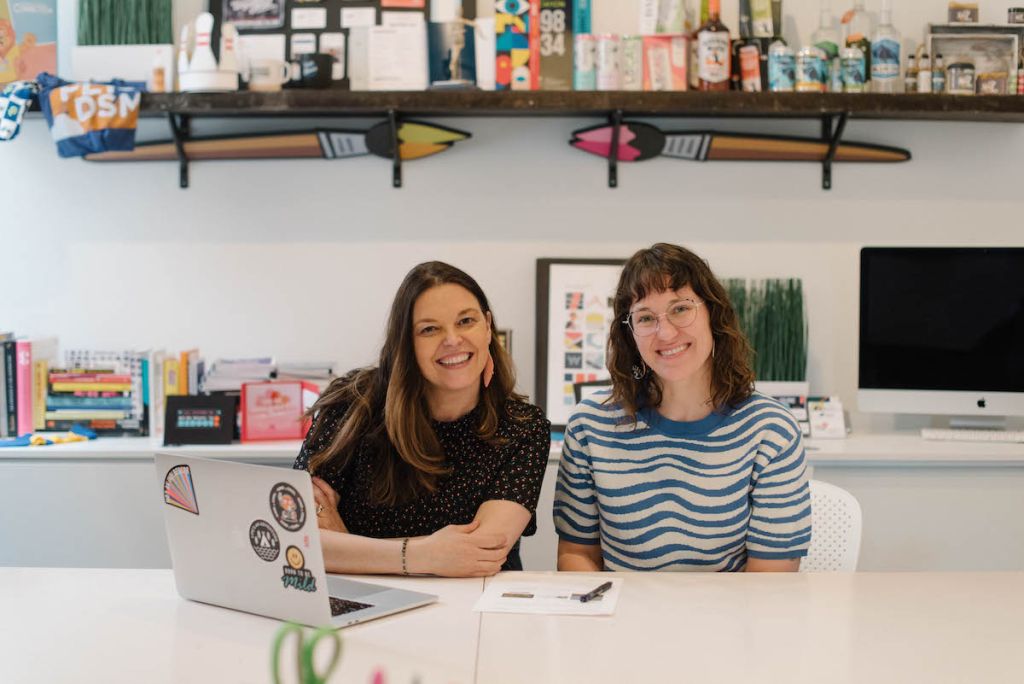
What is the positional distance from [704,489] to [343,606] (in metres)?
0.72

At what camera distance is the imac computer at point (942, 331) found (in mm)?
3309

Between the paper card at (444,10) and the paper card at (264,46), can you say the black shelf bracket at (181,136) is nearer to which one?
the paper card at (264,46)

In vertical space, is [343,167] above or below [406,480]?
above

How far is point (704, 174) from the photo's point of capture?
354 cm

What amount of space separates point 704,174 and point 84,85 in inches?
73.4

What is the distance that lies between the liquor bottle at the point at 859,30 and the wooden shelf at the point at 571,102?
0.19 m

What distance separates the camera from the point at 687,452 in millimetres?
2115

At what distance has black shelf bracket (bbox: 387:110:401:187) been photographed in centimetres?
332

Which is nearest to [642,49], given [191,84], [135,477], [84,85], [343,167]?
[343,167]

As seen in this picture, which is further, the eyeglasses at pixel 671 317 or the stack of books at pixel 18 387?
the stack of books at pixel 18 387

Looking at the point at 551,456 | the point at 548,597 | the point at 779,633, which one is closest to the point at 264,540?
the point at 548,597

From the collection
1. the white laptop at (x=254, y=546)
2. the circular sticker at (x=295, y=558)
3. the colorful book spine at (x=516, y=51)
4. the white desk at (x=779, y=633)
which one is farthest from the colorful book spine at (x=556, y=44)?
the circular sticker at (x=295, y=558)

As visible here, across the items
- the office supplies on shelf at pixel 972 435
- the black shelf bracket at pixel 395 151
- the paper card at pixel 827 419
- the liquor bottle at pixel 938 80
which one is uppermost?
the liquor bottle at pixel 938 80

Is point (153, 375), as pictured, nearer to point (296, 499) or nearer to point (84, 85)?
point (84, 85)
